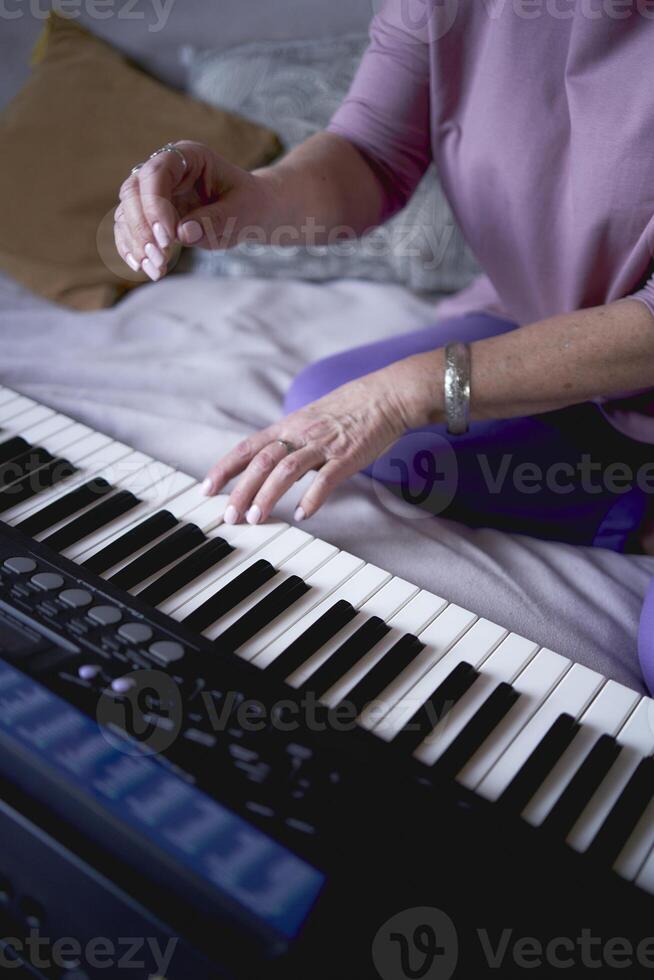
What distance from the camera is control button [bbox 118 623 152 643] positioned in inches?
28.3

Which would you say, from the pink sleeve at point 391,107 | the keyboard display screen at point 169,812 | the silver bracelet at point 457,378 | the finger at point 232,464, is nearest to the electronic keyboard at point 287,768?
the keyboard display screen at point 169,812

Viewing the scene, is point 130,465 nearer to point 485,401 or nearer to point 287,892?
point 485,401

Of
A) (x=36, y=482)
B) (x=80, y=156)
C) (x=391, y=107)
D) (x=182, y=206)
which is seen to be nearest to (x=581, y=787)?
(x=36, y=482)

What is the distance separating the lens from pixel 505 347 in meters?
1.02

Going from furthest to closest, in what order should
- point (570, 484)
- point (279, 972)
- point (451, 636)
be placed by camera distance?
point (570, 484) → point (451, 636) → point (279, 972)

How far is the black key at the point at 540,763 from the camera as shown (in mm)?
661

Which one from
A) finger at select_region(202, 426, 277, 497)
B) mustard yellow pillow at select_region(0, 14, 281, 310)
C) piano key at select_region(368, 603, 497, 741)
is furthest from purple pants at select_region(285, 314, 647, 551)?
mustard yellow pillow at select_region(0, 14, 281, 310)

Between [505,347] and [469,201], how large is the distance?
0.31m

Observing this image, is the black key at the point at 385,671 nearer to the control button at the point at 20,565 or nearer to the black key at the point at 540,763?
the black key at the point at 540,763

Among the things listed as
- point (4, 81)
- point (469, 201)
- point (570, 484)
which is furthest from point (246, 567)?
point (4, 81)

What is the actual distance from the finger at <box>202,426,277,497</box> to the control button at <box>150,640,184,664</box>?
27 cm

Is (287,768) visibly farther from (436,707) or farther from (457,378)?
(457,378)

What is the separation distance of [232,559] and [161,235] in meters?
0.35

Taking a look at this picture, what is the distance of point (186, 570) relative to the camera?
2.73 feet
